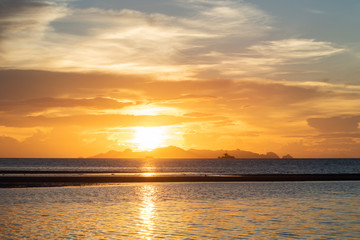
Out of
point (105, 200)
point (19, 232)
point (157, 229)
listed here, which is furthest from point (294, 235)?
point (105, 200)

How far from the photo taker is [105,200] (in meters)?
49.0

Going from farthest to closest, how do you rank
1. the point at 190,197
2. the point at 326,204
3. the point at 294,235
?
the point at 190,197, the point at 326,204, the point at 294,235

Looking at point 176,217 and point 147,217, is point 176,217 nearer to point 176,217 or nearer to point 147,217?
point 176,217

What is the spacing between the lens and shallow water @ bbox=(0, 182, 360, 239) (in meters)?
28.5

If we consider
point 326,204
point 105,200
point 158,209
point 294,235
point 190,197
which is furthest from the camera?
point 190,197

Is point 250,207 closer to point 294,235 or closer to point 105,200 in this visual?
point 294,235

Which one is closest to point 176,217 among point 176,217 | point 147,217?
point 176,217

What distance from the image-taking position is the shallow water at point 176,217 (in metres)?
28.5

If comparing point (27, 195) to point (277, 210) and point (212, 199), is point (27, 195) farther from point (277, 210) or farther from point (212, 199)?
point (277, 210)

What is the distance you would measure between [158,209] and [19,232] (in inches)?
600

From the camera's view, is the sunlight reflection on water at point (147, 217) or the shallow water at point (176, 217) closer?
the shallow water at point (176, 217)

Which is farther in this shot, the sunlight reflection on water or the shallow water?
the sunlight reflection on water

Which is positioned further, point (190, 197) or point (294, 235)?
point (190, 197)

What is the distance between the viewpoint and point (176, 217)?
3566 cm
